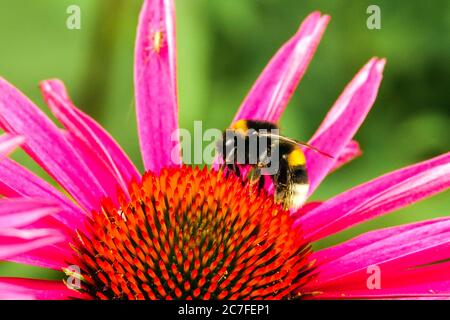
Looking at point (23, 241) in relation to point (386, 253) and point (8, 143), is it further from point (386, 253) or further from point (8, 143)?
point (386, 253)

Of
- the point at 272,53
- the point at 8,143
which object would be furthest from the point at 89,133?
the point at 272,53

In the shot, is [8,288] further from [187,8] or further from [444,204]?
[444,204]

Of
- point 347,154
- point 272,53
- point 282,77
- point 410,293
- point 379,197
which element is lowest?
point 410,293

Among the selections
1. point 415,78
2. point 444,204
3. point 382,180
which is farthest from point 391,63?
point 382,180

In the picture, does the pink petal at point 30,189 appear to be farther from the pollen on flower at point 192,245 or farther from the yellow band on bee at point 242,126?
the yellow band on bee at point 242,126

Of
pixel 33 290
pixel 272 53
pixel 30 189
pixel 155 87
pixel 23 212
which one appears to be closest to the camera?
pixel 23 212

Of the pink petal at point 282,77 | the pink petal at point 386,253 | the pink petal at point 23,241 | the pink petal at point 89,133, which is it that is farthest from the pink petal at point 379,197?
the pink petal at point 23,241
